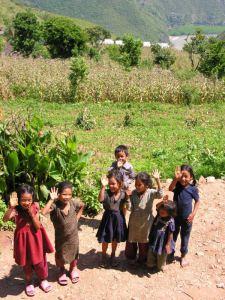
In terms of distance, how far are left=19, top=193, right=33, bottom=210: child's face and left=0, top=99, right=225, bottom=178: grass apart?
90.9 inches

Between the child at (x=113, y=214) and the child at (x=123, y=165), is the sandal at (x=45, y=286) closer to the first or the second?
the child at (x=113, y=214)

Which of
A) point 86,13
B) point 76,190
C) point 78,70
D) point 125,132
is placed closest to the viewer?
point 76,190

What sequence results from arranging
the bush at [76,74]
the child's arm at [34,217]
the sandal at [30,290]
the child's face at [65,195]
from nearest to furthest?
the child's arm at [34,217]
the child's face at [65,195]
the sandal at [30,290]
the bush at [76,74]

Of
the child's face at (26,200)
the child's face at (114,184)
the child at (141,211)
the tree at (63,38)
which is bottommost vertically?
the child at (141,211)

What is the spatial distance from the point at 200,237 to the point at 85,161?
6.04ft

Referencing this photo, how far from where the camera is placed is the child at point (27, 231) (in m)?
3.65

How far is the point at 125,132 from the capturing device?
10266 mm

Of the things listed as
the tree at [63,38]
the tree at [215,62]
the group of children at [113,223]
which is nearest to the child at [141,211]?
the group of children at [113,223]

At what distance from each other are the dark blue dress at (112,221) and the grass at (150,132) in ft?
5.90

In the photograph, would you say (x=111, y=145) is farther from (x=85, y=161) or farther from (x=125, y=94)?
(x=125, y=94)

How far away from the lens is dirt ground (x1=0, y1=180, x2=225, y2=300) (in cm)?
403

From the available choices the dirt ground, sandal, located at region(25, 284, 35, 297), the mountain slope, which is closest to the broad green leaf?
the dirt ground

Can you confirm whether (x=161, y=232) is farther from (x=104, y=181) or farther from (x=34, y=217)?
(x=34, y=217)

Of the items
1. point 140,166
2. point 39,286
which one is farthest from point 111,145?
point 39,286
